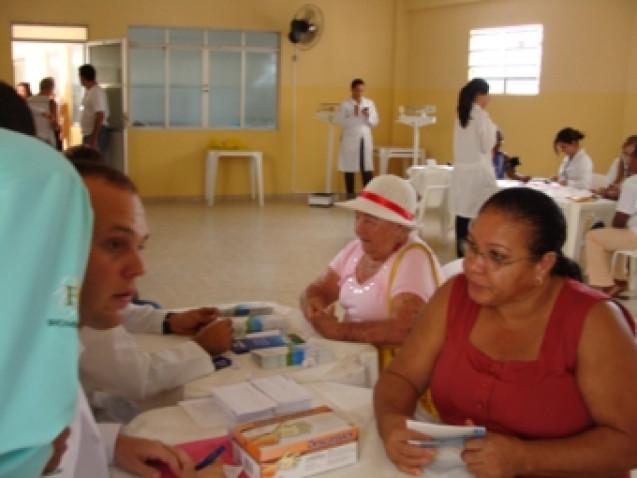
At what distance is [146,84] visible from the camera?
9250mm

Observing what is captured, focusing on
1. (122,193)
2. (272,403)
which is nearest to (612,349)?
(272,403)

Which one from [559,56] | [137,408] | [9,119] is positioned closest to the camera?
[9,119]

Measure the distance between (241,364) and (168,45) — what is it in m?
7.88

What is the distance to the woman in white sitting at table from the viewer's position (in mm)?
5161

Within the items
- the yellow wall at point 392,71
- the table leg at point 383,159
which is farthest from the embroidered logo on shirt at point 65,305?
the table leg at point 383,159

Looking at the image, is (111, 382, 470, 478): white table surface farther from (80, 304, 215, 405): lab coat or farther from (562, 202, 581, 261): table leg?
(562, 202, 581, 261): table leg

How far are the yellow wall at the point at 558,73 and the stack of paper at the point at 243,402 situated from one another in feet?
22.7

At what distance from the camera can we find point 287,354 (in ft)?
6.79

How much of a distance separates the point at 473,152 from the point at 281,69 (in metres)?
4.32

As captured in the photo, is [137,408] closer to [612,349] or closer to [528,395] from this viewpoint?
[528,395]

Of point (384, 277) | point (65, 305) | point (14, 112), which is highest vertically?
point (14, 112)

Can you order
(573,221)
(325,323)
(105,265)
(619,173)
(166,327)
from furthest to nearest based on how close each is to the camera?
(619,173)
(573,221)
(325,323)
(166,327)
(105,265)

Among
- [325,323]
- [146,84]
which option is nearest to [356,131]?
[146,84]

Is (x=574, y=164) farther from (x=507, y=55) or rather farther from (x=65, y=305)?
(x=65, y=305)
